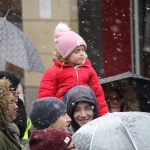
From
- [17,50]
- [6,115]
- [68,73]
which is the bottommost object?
[6,115]

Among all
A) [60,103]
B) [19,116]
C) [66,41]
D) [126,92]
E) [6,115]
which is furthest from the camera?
[66,41]

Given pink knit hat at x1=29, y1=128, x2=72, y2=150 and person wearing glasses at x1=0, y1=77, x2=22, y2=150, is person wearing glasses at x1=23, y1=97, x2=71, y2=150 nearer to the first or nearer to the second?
person wearing glasses at x1=0, y1=77, x2=22, y2=150

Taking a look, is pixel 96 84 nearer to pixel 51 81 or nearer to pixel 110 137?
pixel 51 81

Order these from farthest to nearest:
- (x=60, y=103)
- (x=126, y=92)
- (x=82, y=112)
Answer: (x=126, y=92) < (x=82, y=112) < (x=60, y=103)

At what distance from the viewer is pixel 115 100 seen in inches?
293

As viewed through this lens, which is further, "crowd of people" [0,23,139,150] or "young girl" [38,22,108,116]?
"young girl" [38,22,108,116]

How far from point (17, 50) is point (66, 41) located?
547 millimetres

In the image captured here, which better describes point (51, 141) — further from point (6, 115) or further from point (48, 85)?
point (48, 85)

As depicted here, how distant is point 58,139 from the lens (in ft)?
16.2

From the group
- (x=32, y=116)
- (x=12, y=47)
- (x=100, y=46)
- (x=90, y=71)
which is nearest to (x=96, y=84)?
(x=90, y=71)

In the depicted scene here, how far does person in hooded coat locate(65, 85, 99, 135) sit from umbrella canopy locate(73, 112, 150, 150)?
98 cm

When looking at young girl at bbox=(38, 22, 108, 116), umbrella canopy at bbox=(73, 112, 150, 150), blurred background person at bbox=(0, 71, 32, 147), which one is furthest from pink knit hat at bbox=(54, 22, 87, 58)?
umbrella canopy at bbox=(73, 112, 150, 150)

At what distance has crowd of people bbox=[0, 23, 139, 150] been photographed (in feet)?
17.0

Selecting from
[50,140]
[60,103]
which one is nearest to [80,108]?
[60,103]
